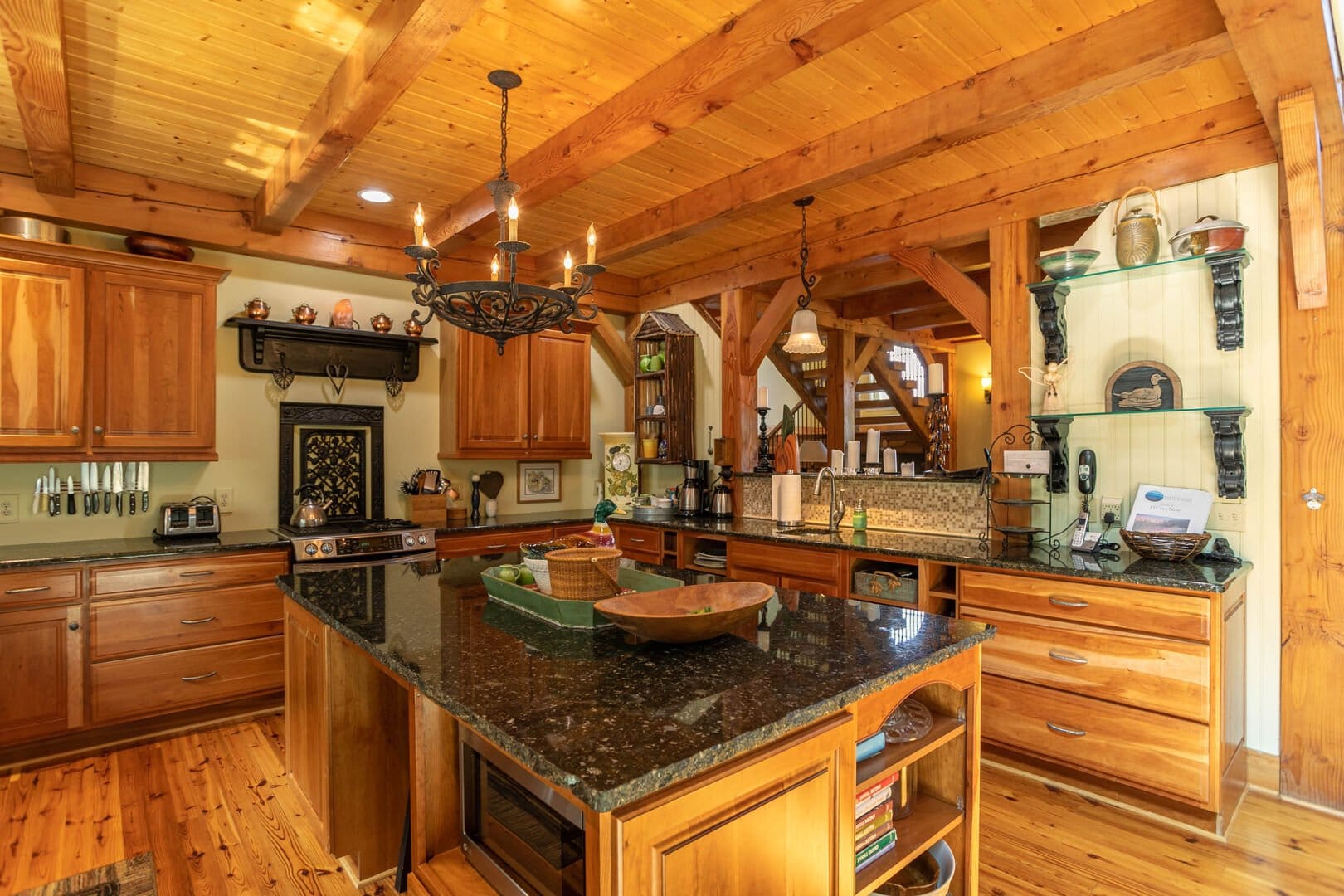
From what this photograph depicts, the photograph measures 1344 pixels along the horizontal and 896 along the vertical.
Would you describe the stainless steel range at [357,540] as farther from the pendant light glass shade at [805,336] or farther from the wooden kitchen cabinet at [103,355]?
the pendant light glass shade at [805,336]

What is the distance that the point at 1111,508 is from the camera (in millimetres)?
3094

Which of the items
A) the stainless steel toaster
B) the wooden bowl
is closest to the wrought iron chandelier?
the wooden bowl

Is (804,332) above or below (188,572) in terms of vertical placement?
above

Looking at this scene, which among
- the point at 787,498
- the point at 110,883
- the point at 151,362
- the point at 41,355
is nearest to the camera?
the point at 110,883

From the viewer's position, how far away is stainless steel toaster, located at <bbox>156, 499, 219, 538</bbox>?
3.61 metres

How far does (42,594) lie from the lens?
119 inches

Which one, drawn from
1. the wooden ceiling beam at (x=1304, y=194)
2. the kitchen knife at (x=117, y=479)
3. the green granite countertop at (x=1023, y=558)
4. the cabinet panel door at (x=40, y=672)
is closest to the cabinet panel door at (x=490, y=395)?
the green granite countertop at (x=1023, y=558)

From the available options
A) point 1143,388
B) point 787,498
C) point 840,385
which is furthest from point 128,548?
point 840,385

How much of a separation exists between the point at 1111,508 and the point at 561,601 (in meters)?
2.62

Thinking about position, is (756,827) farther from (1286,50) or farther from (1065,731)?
(1286,50)

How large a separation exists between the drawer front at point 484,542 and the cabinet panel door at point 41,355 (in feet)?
6.03

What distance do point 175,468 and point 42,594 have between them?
0.96 metres

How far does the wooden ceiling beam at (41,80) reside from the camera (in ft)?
6.63

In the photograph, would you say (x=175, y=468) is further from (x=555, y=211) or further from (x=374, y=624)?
(x=374, y=624)
